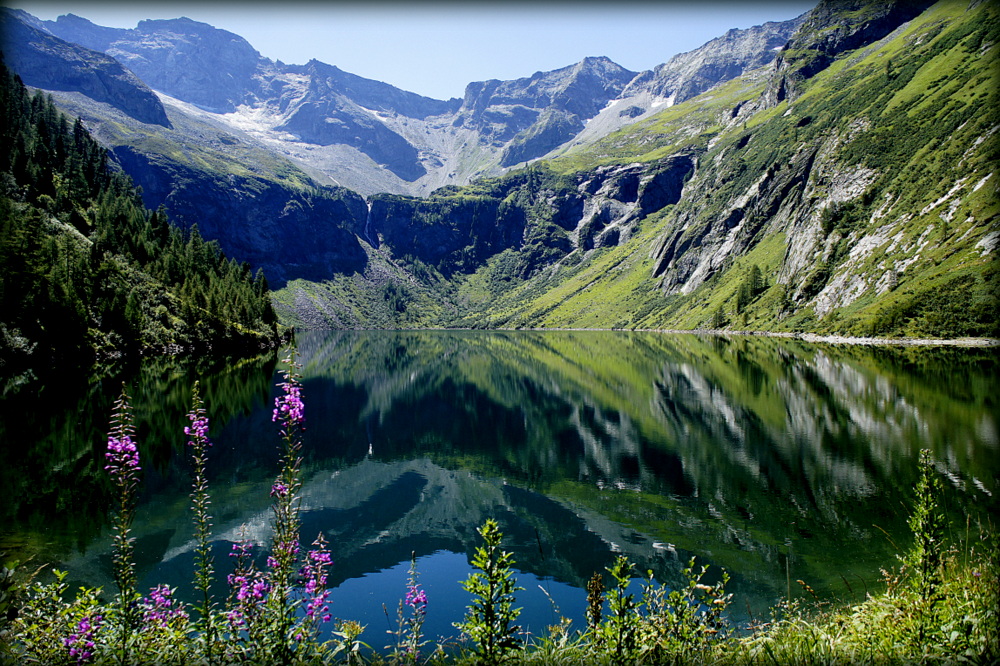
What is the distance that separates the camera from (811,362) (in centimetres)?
7944

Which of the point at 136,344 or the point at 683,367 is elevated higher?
the point at 136,344

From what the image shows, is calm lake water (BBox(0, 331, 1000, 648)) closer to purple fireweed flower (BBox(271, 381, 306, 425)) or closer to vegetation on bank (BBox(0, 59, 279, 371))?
purple fireweed flower (BBox(271, 381, 306, 425))

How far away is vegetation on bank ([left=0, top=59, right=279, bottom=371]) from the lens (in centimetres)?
7181

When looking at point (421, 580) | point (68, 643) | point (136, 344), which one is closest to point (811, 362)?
point (421, 580)

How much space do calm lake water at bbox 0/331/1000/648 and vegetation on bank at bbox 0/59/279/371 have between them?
54.3 ft

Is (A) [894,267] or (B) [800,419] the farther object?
(A) [894,267]

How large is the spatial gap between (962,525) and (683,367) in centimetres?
6600

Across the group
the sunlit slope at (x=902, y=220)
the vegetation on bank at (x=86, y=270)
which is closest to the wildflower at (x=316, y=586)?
the vegetation on bank at (x=86, y=270)

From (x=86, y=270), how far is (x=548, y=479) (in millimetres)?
88710

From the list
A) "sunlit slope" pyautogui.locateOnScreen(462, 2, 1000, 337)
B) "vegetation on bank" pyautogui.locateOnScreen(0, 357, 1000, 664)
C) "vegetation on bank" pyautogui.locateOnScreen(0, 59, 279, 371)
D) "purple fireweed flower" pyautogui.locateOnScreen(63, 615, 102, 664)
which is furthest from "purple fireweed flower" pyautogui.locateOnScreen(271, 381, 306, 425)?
"sunlit slope" pyautogui.locateOnScreen(462, 2, 1000, 337)

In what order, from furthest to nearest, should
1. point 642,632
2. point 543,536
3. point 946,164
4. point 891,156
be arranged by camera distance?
point 891,156 < point 946,164 < point 543,536 < point 642,632

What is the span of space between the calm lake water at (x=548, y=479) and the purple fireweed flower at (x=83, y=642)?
28.7 ft

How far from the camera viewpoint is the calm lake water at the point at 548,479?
20.5 m

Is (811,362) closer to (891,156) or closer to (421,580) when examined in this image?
(421,580)
